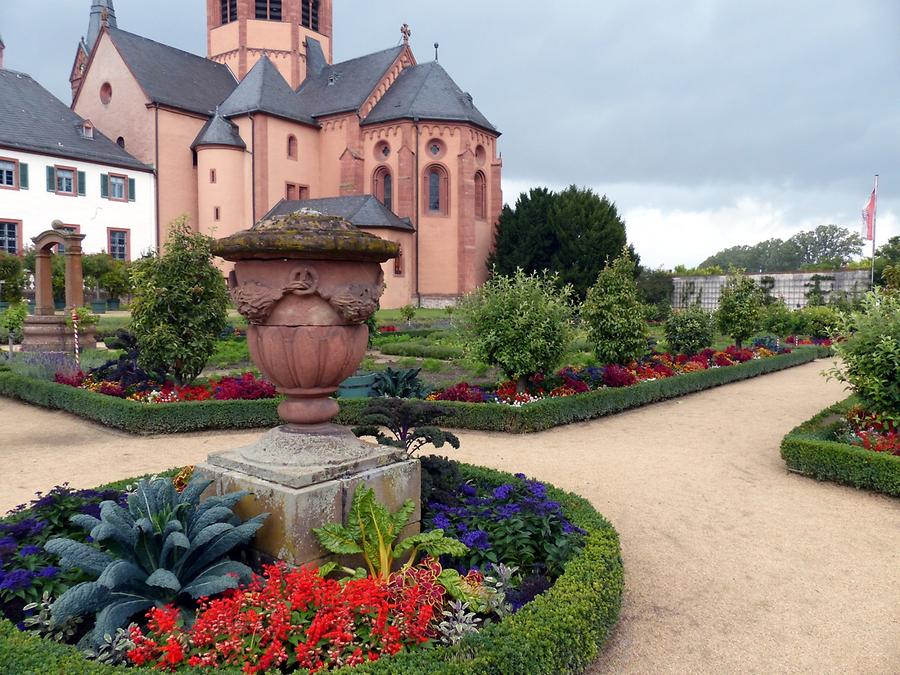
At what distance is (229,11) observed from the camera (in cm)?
4181

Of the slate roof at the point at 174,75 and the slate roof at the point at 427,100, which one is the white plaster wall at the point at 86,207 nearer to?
the slate roof at the point at 174,75

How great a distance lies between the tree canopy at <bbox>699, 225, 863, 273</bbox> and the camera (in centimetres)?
7862

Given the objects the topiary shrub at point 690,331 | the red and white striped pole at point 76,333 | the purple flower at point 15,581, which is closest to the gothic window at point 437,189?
the topiary shrub at point 690,331

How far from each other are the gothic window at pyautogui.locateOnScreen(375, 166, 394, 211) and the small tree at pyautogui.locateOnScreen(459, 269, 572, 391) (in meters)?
27.6

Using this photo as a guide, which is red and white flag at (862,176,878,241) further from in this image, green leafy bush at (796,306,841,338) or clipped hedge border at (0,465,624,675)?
clipped hedge border at (0,465,624,675)

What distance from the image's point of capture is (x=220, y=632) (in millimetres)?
2986

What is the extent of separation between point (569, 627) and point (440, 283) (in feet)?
110

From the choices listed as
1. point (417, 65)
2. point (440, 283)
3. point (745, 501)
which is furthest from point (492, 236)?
point (745, 501)

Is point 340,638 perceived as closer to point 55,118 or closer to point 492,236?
point 492,236

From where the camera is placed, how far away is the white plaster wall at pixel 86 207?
1226 inches

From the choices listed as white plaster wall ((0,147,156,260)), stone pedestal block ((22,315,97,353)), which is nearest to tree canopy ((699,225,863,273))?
white plaster wall ((0,147,156,260))

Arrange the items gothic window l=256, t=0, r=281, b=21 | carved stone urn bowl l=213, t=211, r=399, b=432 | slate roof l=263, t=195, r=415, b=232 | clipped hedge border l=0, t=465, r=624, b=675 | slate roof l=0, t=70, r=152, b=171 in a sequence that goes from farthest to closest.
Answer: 1. gothic window l=256, t=0, r=281, b=21
2. slate roof l=263, t=195, r=415, b=232
3. slate roof l=0, t=70, r=152, b=171
4. carved stone urn bowl l=213, t=211, r=399, b=432
5. clipped hedge border l=0, t=465, r=624, b=675

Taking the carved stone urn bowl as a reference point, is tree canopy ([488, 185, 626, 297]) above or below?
above

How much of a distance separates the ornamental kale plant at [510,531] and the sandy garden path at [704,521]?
58cm
